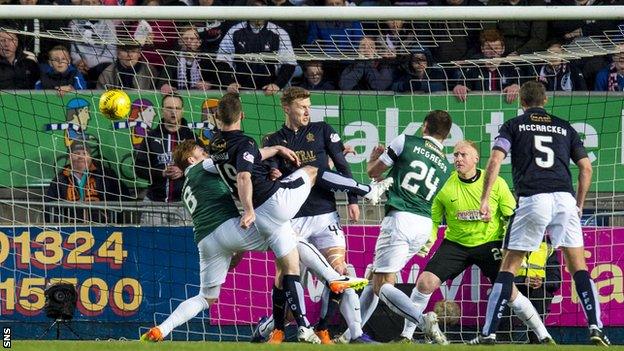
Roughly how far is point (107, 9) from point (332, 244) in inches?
117

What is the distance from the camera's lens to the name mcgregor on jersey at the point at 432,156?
46.6 ft

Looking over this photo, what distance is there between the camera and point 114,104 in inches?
570

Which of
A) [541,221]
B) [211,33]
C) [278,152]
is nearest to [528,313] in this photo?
[541,221]

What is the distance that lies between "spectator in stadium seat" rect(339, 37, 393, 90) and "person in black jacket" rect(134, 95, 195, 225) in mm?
1812

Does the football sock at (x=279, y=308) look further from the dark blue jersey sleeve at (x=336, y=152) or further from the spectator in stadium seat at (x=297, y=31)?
the spectator in stadium seat at (x=297, y=31)

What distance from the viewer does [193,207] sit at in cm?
1369

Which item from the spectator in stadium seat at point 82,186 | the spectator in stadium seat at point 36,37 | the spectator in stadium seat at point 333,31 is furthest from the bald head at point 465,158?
the spectator in stadium seat at point 36,37

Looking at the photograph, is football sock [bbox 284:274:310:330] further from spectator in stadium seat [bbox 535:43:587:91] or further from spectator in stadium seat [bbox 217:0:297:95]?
spectator in stadium seat [bbox 535:43:587:91]

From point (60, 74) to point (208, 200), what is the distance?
3.46 meters

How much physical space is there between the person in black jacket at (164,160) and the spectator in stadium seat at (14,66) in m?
1.50

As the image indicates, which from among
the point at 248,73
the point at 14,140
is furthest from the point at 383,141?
the point at 14,140

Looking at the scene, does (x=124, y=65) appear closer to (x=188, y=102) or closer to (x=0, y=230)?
(x=188, y=102)

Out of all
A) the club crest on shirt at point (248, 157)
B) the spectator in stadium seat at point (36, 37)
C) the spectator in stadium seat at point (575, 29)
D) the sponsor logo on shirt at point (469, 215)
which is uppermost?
the spectator in stadium seat at point (36, 37)

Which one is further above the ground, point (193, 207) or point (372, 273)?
point (193, 207)
